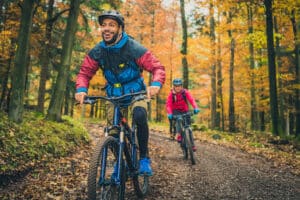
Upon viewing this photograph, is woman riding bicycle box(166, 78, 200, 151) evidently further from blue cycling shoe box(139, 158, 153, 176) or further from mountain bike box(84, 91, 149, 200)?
A: mountain bike box(84, 91, 149, 200)

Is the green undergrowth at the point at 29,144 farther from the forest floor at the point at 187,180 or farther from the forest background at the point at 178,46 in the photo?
the forest background at the point at 178,46

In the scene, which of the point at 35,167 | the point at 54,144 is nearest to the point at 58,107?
the point at 54,144

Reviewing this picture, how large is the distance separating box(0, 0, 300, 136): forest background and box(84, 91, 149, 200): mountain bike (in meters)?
5.74

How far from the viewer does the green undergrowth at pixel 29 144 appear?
6.57 m

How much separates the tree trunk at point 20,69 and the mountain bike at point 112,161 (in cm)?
560

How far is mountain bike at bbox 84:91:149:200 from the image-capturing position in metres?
3.19

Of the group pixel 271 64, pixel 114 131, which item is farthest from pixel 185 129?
pixel 271 64

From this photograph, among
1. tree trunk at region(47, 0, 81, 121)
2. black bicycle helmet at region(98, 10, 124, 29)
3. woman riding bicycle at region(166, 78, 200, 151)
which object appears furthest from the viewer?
tree trunk at region(47, 0, 81, 121)

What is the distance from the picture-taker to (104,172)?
335 centimetres

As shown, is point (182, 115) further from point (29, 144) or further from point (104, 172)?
point (104, 172)

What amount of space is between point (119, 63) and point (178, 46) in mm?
25253

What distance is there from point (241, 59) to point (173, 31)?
7.11m

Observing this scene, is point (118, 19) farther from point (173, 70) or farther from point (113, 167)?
point (173, 70)

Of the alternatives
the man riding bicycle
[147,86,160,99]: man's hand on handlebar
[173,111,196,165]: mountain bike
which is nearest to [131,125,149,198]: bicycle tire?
the man riding bicycle
